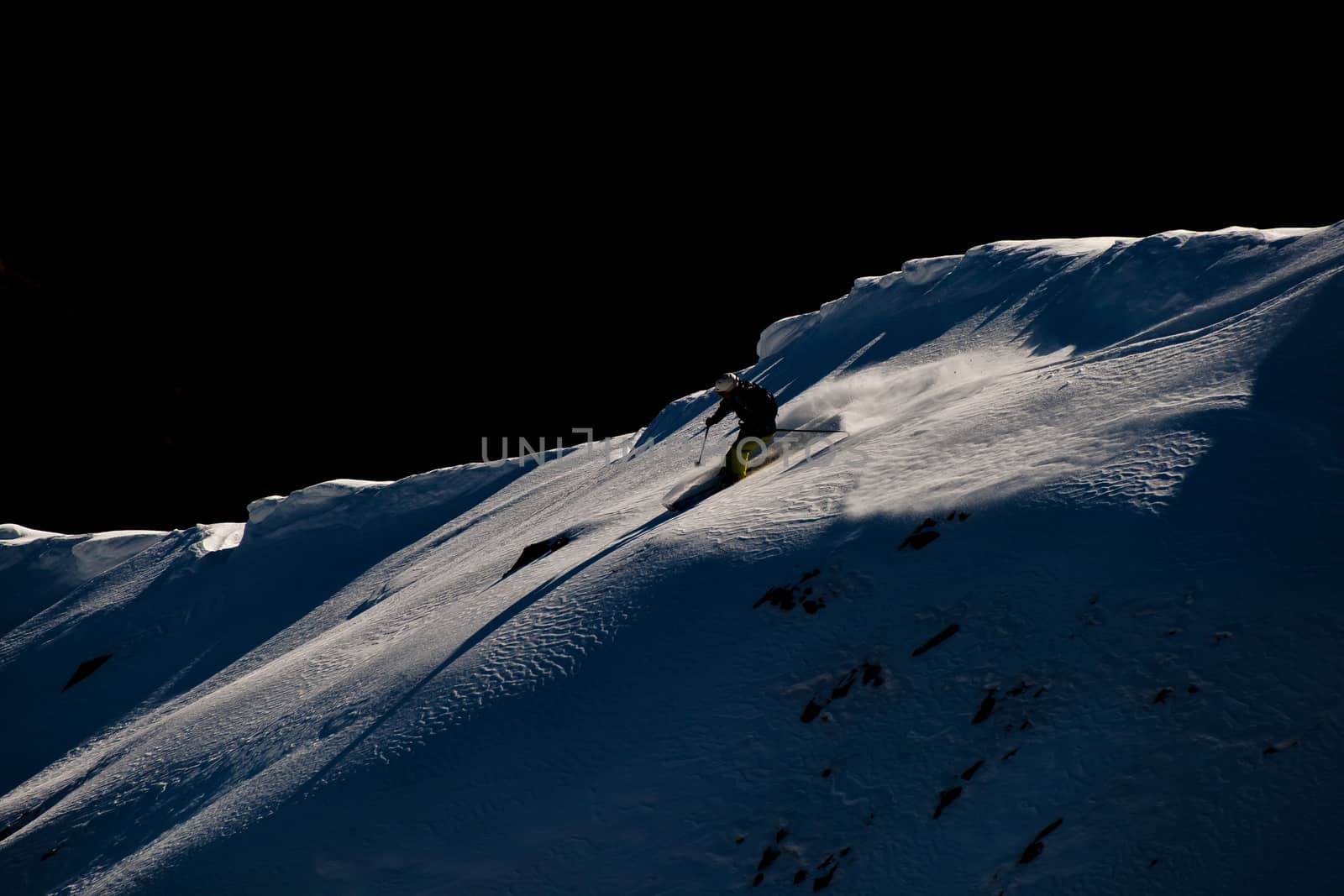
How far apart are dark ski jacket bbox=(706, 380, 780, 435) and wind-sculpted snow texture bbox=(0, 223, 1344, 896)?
20.9 inches

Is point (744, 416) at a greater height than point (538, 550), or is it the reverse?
point (744, 416)

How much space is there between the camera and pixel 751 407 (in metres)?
11.7

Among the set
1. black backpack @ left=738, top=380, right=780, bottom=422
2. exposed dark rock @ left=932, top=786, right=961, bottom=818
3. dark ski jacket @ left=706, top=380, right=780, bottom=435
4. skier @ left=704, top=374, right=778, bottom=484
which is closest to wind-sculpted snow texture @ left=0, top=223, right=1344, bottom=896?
exposed dark rock @ left=932, top=786, right=961, bottom=818

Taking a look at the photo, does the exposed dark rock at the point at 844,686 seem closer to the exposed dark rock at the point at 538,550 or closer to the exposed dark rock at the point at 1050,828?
the exposed dark rock at the point at 1050,828

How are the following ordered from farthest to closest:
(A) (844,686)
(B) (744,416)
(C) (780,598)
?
(B) (744,416), (C) (780,598), (A) (844,686)

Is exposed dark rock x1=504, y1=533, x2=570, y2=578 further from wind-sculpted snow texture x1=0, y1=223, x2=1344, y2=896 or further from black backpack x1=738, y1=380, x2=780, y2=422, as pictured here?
black backpack x1=738, y1=380, x2=780, y2=422

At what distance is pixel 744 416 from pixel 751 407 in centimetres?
14

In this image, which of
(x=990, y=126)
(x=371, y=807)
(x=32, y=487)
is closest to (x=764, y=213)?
(x=990, y=126)

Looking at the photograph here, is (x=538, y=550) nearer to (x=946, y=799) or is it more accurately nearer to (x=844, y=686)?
(x=844, y=686)

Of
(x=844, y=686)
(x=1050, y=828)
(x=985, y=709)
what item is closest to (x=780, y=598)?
(x=844, y=686)

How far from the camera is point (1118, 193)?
40.9 meters

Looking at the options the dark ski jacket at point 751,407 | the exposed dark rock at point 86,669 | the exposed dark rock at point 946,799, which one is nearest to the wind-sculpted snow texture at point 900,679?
the exposed dark rock at point 946,799

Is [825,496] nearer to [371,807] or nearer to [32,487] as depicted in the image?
[371,807]

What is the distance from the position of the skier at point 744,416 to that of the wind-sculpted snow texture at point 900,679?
348 millimetres
